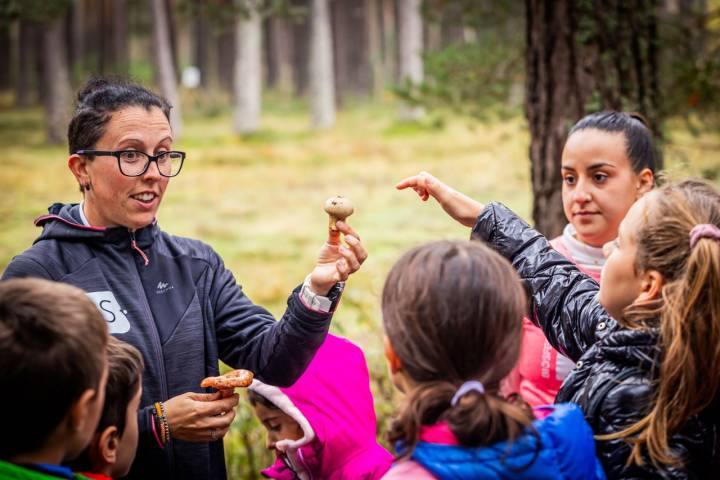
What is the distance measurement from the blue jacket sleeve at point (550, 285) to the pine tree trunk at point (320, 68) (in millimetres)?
14550

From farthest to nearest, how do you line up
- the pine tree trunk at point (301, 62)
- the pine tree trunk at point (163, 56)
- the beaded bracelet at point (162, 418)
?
the pine tree trunk at point (301, 62) < the pine tree trunk at point (163, 56) < the beaded bracelet at point (162, 418)

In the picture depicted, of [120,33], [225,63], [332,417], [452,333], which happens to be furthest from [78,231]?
[225,63]

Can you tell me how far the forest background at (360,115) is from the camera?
4.03 meters

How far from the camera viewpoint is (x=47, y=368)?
1.56 meters

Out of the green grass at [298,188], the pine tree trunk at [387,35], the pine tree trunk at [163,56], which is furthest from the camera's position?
the pine tree trunk at [387,35]

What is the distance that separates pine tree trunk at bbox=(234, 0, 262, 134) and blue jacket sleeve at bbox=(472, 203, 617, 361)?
13.8 metres

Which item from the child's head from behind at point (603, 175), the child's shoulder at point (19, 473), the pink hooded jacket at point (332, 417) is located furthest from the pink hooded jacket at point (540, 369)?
the child's shoulder at point (19, 473)

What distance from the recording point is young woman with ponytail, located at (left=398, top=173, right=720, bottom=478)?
1.75m

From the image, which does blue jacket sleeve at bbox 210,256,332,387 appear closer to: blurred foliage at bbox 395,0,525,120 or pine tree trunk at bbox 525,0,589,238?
pine tree trunk at bbox 525,0,589,238

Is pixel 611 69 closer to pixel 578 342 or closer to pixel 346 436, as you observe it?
pixel 578 342

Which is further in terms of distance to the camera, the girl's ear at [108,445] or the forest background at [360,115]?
the forest background at [360,115]

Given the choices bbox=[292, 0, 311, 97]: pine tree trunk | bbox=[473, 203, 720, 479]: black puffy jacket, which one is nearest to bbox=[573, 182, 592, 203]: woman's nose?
bbox=[473, 203, 720, 479]: black puffy jacket

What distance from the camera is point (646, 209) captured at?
1.92 metres

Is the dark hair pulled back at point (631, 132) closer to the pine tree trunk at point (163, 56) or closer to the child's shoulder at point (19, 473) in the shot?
the child's shoulder at point (19, 473)
